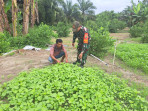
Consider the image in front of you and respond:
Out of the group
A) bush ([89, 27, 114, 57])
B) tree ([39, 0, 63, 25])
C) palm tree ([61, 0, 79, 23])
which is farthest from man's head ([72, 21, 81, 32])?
palm tree ([61, 0, 79, 23])

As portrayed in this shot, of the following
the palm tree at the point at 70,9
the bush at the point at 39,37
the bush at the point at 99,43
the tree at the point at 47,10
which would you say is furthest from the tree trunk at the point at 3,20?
the palm tree at the point at 70,9

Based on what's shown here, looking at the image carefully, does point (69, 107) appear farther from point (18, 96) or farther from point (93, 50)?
point (93, 50)

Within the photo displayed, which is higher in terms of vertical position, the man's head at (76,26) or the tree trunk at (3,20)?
the tree trunk at (3,20)

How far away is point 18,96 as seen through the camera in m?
2.50

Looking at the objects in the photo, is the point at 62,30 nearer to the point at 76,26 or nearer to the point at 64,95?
the point at 76,26

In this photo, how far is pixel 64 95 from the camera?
8.79ft

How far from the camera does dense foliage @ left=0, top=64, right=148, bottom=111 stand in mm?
2336

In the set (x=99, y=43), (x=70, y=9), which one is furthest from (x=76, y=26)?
(x=70, y=9)

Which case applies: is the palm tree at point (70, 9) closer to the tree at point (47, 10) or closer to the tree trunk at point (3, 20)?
the tree at point (47, 10)

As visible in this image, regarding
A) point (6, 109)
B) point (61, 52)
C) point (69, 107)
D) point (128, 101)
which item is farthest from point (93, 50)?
point (6, 109)

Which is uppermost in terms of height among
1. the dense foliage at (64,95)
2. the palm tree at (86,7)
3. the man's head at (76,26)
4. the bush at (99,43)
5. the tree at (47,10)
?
the palm tree at (86,7)

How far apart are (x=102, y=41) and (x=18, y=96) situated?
4.69 metres

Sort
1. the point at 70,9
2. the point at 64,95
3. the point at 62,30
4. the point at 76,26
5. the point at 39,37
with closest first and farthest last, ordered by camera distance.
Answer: the point at 64,95 → the point at 76,26 → the point at 39,37 → the point at 62,30 → the point at 70,9

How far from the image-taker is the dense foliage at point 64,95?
7.66 ft
